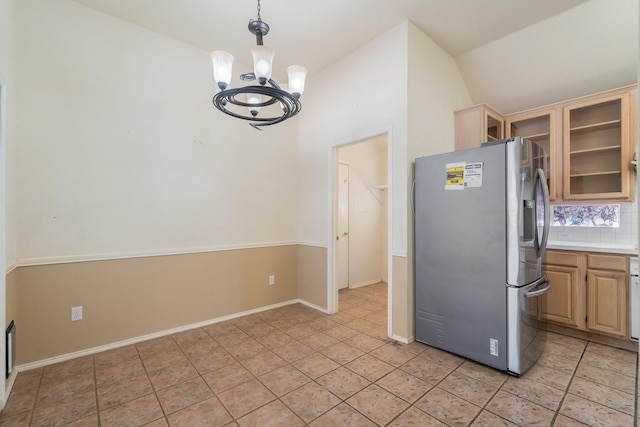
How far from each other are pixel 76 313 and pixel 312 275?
2.44 meters

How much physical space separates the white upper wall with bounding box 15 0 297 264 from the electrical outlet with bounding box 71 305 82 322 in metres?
0.46

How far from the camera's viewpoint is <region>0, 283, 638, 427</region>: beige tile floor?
1762 mm

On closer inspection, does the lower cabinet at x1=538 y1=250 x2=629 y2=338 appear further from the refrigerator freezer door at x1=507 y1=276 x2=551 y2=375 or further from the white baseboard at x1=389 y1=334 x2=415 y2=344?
the white baseboard at x1=389 y1=334 x2=415 y2=344

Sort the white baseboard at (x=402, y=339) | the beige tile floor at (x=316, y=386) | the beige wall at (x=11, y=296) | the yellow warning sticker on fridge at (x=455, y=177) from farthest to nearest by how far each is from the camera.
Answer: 1. the white baseboard at (x=402, y=339)
2. the yellow warning sticker on fridge at (x=455, y=177)
3. the beige wall at (x=11, y=296)
4. the beige tile floor at (x=316, y=386)

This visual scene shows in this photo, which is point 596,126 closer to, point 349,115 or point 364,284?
point 349,115

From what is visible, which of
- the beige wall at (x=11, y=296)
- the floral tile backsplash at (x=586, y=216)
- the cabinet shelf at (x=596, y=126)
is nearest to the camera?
the beige wall at (x=11, y=296)

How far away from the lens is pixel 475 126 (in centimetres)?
321

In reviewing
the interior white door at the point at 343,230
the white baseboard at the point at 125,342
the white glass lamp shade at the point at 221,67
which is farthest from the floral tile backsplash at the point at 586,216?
the white glass lamp shade at the point at 221,67

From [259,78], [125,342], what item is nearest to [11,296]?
[125,342]

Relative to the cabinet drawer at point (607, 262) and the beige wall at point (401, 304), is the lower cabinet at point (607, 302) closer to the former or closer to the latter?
the cabinet drawer at point (607, 262)

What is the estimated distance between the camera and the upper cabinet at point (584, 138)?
2812mm

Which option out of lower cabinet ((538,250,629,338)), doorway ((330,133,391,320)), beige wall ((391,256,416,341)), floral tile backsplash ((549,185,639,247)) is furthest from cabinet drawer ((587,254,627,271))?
doorway ((330,133,391,320))

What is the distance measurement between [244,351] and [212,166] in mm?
2011

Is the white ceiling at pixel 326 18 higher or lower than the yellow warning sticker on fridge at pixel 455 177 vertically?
higher
